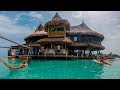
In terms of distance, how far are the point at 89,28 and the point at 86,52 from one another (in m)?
2.39

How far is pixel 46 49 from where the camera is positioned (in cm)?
1836

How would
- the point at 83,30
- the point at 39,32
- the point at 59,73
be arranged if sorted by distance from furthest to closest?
the point at 39,32 < the point at 83,30 < the point at 59,73

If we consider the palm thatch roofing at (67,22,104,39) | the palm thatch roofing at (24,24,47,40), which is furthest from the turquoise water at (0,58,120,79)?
the palm thatch roofing at (24,24,47,40)

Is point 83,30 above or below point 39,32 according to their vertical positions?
above

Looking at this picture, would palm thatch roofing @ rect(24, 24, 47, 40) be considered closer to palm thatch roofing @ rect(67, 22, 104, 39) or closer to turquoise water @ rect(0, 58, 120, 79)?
palm thatch roofing @ rect(67, 22, 104, 39)

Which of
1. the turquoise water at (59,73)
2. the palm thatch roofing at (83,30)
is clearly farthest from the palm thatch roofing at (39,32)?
the turquoise water at (59,73)

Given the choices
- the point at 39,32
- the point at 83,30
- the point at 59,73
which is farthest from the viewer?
the point at 39,32

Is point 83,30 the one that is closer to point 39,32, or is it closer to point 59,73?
point 39,32

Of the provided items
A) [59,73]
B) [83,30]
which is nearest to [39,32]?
[83,30]

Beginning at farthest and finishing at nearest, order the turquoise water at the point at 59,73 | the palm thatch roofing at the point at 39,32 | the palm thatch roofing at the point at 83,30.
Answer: the palm thatch roofing at the point at 39,32, the palm thatch roofing at the point at 83,30, the turquoise water at the point at 59,73

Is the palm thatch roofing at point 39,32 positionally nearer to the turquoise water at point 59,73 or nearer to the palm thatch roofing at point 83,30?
the palm thatch roofing at point 83,30
